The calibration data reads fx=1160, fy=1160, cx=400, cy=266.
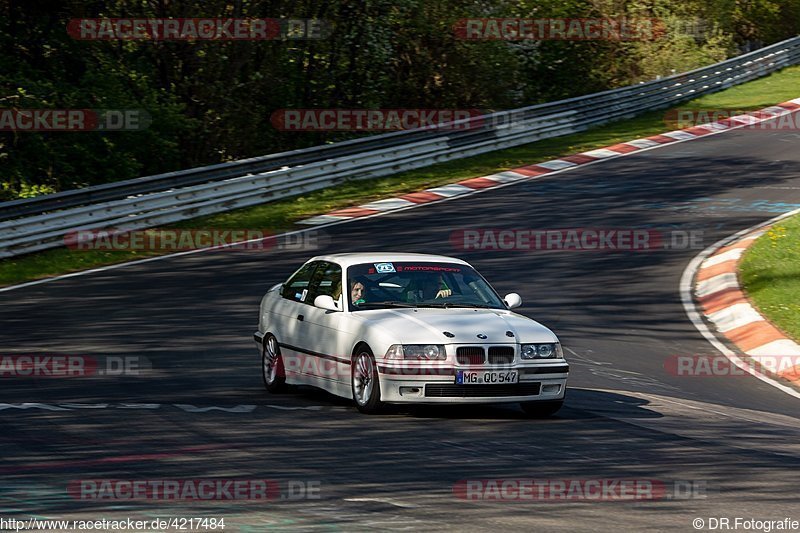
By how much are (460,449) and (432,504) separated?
5.32ft

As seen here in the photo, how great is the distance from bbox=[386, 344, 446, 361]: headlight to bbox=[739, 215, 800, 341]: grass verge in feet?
19.4

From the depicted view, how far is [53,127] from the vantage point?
25109mm

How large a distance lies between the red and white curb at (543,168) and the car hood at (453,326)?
11902mm

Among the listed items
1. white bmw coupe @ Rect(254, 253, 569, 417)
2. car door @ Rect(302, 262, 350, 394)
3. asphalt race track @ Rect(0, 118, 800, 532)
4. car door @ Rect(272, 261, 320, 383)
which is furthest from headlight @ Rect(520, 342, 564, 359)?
car door @ Rect(272, 261, 320, 383)

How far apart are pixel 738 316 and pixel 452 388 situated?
7021mm

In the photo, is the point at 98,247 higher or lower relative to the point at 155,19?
lower

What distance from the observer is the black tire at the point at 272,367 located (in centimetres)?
1106

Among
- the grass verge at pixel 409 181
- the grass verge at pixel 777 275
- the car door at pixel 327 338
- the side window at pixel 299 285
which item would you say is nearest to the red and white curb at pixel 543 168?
the grass verge at pixel 409 181

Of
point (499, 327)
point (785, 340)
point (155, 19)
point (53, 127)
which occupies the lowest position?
point (785, 340)

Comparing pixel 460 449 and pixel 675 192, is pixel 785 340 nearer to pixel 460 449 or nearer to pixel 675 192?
pixel 460 449

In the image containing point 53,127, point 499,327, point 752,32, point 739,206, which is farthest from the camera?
point 752,32

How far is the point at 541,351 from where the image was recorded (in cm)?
954

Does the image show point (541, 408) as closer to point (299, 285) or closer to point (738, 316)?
point (299, 285)

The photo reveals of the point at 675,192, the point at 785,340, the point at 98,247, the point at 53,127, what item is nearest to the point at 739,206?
the point at 675,192
